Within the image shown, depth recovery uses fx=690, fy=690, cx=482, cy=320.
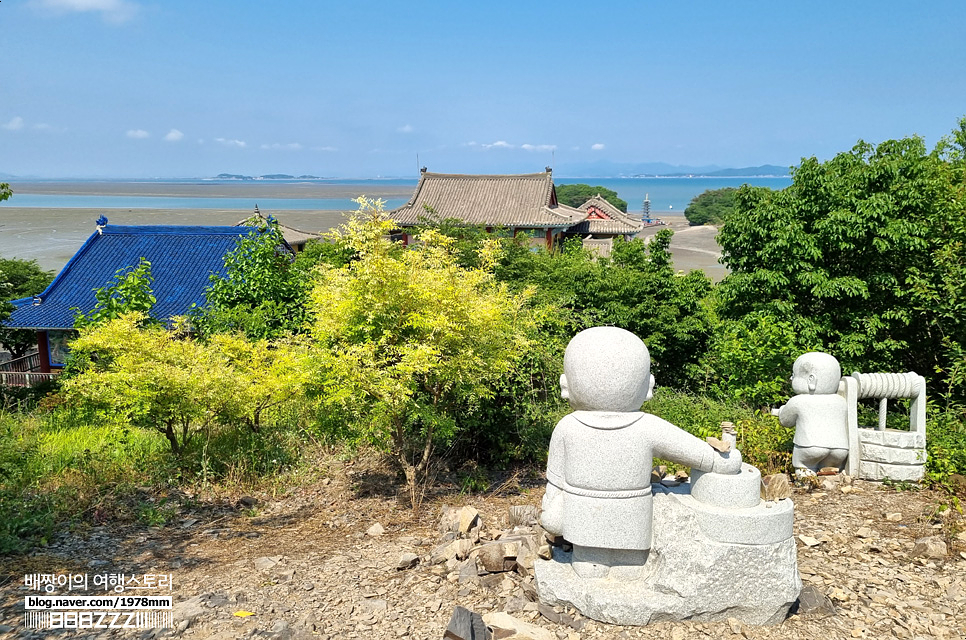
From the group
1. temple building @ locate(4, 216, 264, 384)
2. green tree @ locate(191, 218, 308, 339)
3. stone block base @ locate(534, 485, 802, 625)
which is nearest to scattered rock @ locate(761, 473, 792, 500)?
stone block base @ locate(534, 485, 802, 625)

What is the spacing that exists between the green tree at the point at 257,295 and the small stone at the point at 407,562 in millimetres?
5501

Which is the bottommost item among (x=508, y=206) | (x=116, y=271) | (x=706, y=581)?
(x=706, y=581)

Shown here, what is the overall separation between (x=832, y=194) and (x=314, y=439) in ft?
24.9

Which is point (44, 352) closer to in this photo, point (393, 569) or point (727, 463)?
point (393, 569)

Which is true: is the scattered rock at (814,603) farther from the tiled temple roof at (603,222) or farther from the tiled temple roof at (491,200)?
the tiled temple roof at (603,222)

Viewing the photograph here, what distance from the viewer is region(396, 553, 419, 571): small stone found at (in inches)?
201

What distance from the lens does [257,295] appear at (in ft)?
36.0

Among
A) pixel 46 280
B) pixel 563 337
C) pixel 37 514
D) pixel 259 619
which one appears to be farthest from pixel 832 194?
pixel 46 280

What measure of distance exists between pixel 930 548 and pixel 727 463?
2.12m

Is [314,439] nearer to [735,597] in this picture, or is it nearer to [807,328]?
[735,597]

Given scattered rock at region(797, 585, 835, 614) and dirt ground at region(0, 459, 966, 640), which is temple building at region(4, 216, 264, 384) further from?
scattered rock at region(797, 585, 835, 614)

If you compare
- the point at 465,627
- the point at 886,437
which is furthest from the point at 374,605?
the point at 886,437

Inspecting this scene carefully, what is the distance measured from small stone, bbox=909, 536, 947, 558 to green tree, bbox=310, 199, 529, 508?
3505 millimetres

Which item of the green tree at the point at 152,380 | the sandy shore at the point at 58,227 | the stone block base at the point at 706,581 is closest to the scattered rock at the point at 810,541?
the stone block base at the point at 706,581
